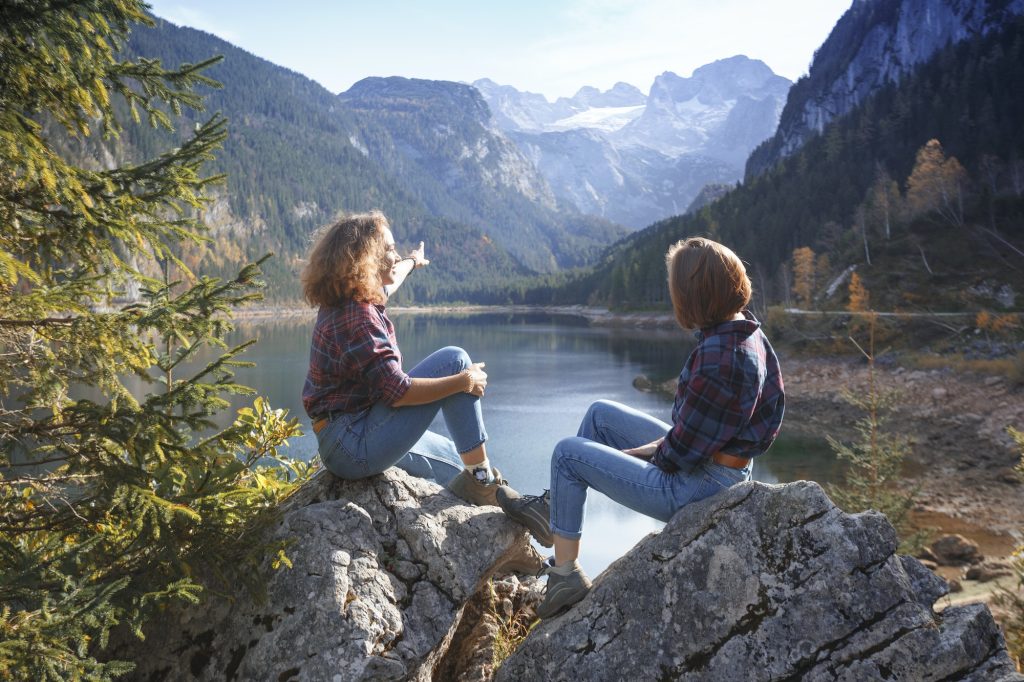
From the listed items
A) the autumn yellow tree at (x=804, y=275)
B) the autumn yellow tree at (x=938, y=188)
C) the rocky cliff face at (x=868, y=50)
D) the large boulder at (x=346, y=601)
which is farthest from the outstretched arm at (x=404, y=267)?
the rocky cliff face at (x=868, y=50)

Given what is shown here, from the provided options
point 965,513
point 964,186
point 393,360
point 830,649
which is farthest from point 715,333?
point 964,186

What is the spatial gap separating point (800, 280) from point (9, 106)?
202 ft

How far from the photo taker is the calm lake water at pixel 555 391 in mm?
18094

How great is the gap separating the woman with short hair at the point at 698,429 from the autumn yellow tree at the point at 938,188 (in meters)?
54.0

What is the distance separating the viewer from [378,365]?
3355mm

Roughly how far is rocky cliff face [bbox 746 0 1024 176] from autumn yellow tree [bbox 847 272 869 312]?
63306mm

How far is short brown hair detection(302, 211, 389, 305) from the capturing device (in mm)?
3412

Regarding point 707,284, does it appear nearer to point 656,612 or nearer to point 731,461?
point 731,461

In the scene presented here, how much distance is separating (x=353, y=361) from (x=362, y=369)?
7 centimetres

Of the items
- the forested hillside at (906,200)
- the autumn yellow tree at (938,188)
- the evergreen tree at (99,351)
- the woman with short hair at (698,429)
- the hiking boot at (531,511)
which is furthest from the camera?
the autumn yellow tree at (938,188)

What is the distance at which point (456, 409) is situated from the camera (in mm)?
3750

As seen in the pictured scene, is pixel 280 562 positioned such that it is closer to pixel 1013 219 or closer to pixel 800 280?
pixel 1013 219

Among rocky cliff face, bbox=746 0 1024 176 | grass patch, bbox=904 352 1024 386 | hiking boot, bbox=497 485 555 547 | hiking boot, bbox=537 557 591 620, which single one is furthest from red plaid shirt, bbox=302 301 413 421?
rocky cliff face, bbox=746 0 1024 176

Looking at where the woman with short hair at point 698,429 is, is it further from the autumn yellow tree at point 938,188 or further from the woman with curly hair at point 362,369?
the autumn yellow tree at point 938,188
